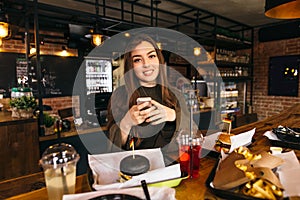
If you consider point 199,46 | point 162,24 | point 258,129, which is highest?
point 162,24

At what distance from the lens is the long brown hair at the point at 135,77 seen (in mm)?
1434

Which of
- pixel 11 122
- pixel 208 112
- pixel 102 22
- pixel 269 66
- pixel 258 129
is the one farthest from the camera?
pixel 269 66

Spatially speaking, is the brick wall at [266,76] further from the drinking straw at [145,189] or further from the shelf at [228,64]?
the drinking straw at [145,189]

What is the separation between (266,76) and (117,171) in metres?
5.31

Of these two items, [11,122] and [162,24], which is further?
[162,24]

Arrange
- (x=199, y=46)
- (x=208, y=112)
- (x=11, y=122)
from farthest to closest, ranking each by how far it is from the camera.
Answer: (x=199, y=46)
(x=208, y=112)
(x=11, y=122)

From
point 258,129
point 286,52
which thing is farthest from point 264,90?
point 258,129

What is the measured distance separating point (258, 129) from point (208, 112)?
2492 mm

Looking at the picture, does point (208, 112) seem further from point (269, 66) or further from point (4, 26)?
point (4, 26)

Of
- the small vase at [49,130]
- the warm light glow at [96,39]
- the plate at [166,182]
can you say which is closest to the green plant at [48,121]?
the small vase at [49,130]

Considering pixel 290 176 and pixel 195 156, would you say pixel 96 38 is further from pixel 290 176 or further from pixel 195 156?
pixel 290 176

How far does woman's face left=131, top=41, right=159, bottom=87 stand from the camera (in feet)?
4.58

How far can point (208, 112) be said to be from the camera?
14.0 ft

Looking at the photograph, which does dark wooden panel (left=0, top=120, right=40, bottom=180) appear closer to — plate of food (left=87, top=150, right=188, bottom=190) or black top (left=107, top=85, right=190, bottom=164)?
black top (left=107, top=85, right=190, bottom=164)
